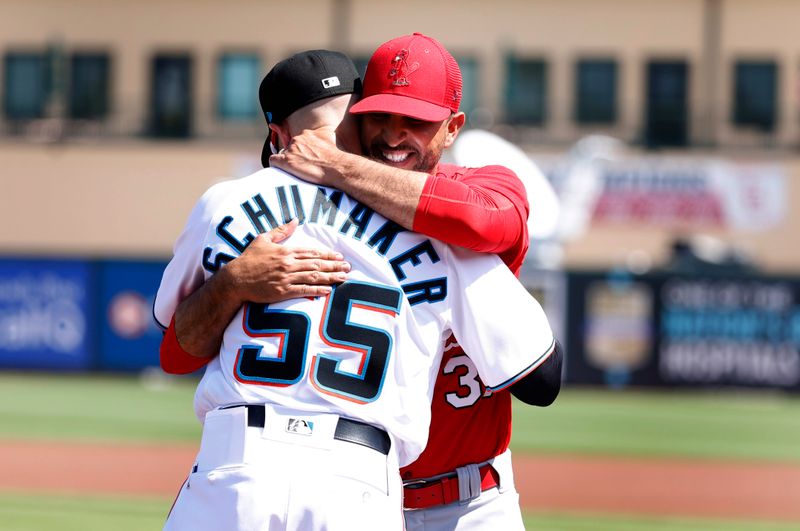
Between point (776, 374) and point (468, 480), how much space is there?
1891cm

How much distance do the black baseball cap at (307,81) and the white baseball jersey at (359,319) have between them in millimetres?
234

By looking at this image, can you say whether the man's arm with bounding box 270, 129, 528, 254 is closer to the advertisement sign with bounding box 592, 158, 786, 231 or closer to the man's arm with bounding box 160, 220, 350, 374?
the man's arm with bounding box 160, 220, 350, 374

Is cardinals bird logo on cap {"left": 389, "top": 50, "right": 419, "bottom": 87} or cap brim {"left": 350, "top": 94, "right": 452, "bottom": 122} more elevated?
cardinals bird logo on cap {"left": 389, "top": 50, "right": 419, "bottom": 87}

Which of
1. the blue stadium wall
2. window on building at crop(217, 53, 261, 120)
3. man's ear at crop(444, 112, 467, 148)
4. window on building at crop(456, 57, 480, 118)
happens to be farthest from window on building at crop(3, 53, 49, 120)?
man's ear at crop(444, 112, 467, 148)

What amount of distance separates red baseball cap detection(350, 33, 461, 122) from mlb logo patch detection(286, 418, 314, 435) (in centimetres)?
76

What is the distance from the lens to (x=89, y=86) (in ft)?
110

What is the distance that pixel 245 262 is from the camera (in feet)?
9.86

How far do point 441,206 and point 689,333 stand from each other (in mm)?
19031

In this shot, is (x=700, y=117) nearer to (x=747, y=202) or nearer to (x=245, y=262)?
(x=747, y=202)

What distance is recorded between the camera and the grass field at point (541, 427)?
940cm

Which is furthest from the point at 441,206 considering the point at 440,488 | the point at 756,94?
the point at 756,94

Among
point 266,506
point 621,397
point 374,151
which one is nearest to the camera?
point 266,506

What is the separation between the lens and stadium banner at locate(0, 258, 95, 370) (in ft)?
73.9

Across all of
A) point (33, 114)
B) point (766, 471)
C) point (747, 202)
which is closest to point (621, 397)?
point (766, 471)
